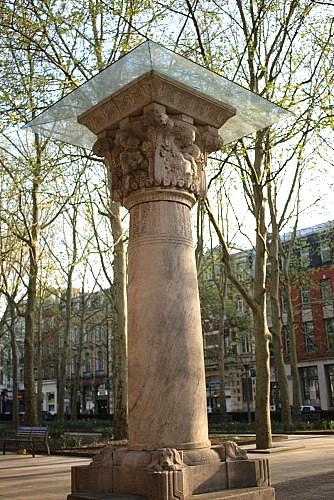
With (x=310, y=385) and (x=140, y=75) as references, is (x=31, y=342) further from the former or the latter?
(x=310, y=385)

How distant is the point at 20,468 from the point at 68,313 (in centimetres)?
1940

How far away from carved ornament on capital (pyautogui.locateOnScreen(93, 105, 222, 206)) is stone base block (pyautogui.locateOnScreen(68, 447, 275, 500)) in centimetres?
288

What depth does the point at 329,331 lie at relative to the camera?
149ft

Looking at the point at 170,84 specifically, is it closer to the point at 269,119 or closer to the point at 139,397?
the point at 269,119

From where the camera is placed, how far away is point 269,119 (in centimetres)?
841

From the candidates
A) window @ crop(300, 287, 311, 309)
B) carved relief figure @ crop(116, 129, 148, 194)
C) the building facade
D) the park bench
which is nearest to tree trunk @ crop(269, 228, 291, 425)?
the park bench

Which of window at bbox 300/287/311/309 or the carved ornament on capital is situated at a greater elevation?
window at bbox 300/287/311/309

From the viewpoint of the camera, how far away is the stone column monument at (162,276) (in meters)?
5.66

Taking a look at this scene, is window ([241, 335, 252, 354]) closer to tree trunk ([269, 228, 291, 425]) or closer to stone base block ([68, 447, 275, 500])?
tree trunk ([269, 228, 291, 425])

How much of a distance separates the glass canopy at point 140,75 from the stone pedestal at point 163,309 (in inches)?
11.4

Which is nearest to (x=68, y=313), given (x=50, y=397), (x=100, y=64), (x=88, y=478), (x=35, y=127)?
(x=100, y=64)

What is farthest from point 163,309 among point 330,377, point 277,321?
point 330,377

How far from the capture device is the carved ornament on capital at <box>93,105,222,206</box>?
641 cm

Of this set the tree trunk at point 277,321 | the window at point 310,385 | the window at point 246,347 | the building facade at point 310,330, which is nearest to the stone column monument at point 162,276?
the tree trunk at point 277,321
